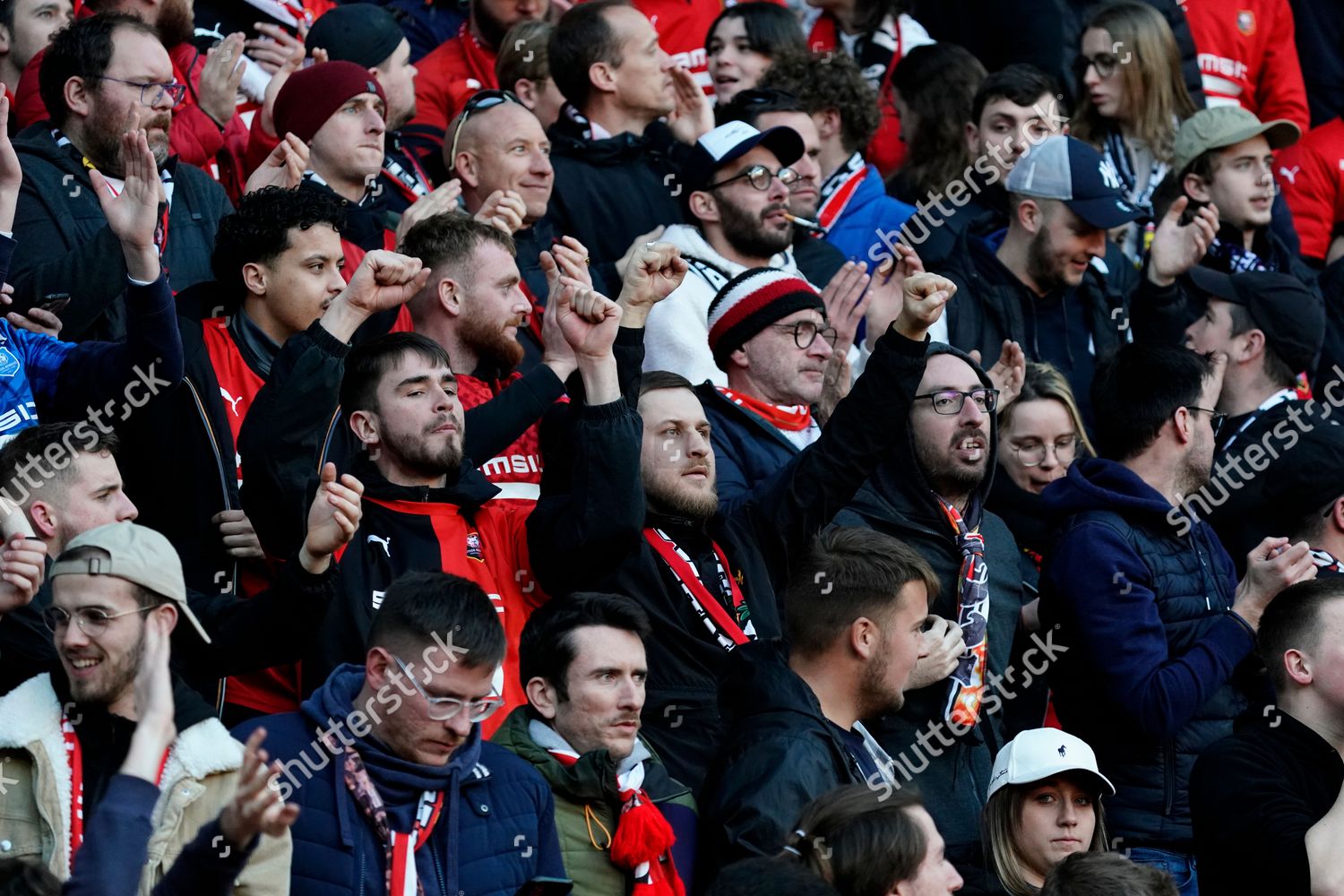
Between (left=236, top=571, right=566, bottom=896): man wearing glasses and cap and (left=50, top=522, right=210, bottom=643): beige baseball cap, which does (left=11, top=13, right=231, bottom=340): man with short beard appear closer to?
(left=50, top=522, right=210, bottom=643): beige baseball cap

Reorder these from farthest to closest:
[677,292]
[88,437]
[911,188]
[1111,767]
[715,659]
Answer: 1. [911,188]
2. [677,292]
3. [1111,767]
4. [715,659]
5. [88,437]

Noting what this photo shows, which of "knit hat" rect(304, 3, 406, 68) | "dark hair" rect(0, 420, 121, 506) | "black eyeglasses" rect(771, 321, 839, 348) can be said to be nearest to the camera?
"dark hair" rect(0, 420, 121, 506)

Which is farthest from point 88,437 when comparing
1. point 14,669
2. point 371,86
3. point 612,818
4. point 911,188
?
point 911,188

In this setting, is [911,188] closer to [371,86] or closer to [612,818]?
[371,86]

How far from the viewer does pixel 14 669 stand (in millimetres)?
5438

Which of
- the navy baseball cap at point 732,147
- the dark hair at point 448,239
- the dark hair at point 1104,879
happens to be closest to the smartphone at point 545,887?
the dark hair at point 1104,879

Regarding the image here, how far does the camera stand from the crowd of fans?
5.03m

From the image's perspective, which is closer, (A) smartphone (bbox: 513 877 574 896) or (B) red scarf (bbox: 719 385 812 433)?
(A) smartphone (bbox: 513 877 574 896)

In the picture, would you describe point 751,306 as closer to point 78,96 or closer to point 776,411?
point 776,411

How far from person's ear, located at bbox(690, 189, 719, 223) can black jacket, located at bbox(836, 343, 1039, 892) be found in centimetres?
128

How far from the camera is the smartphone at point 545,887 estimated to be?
202 inches

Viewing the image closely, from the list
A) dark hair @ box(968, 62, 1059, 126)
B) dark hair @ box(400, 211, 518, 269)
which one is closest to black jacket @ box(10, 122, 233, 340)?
dark hair @ box(400, 211, 518, 269)

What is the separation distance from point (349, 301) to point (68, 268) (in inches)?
42.8

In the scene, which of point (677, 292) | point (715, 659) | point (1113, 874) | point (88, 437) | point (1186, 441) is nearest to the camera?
point (1113, 874)
